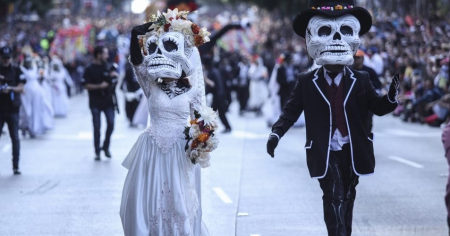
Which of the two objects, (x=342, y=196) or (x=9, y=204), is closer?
(x=342, y=196)

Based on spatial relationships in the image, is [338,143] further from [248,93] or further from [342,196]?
[248,93]

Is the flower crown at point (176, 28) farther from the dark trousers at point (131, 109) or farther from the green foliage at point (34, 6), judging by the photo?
the green foliage at point (34, 6)

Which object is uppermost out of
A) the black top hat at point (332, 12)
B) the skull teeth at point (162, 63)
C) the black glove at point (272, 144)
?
the black top hat at point (332, 12)

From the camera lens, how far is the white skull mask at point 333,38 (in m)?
8.15

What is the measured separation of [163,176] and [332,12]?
1977mm

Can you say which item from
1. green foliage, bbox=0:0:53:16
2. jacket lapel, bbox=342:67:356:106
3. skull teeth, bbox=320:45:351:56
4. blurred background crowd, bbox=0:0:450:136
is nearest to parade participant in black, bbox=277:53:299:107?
blurred background crowd, bbox=0:0:450:136

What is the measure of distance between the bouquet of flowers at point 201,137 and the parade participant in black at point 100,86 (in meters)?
7.62

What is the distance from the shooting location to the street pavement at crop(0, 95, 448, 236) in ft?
33.3

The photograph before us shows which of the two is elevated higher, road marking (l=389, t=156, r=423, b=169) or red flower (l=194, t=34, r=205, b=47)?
red flower (l=194, t=34, r=205, b=47)

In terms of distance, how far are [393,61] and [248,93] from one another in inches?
181

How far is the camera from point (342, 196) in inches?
312

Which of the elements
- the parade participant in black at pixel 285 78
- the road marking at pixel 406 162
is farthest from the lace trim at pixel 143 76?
the parade participant in black at pixel 285 78

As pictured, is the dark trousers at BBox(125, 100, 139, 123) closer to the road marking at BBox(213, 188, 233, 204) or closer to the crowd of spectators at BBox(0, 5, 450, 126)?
the crowd of spectators at BBox(0, 5, 450, 126)

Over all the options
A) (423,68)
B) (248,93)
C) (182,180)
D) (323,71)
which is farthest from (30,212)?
(248,93)
